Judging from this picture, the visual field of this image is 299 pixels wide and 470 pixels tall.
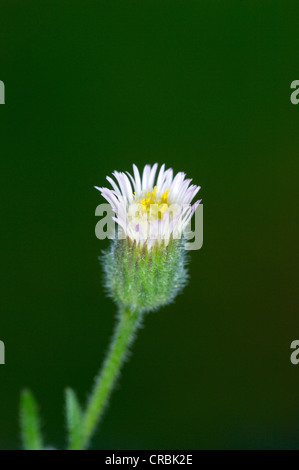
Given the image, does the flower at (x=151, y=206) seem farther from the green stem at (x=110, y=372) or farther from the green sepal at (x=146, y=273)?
the green stem at (x=110, y=372)

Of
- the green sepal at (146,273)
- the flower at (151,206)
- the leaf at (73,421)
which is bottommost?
the leaf at (73,421)

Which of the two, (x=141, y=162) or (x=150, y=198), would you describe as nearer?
(x=150, y=198)

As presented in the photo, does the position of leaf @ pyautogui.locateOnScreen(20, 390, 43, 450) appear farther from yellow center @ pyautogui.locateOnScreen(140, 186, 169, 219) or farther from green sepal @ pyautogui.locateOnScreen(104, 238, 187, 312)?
yellow center @ pyautogui.locateOnScreen(140, 186, 169, 219)

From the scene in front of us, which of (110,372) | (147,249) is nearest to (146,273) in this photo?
(147,249)

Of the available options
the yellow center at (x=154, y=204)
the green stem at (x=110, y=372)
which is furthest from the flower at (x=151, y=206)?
the green stem at (x=110, y=372)

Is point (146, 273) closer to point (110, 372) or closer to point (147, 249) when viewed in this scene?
A: point (147, 249)
